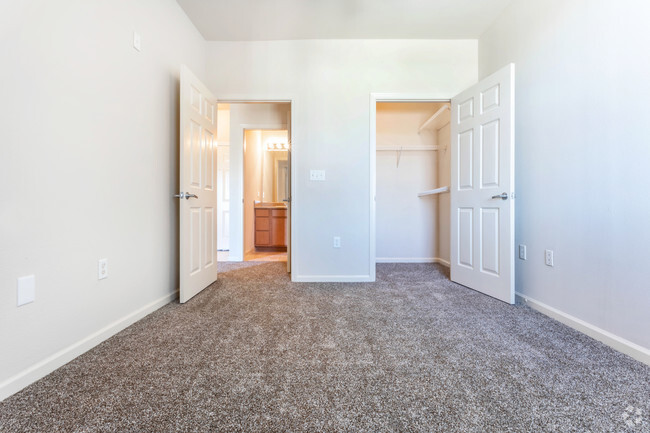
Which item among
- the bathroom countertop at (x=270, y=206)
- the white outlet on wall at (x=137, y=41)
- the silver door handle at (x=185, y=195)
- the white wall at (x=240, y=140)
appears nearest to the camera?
the white outlet on wall at (x=137, y=41)

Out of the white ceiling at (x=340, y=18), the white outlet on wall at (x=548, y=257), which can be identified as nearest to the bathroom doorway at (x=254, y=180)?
the white ceiling at (x=340, y=18)

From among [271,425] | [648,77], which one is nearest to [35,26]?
[271,425]

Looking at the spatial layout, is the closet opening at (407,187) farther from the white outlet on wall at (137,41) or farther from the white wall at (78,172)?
the white outlet on wall at (137,41)

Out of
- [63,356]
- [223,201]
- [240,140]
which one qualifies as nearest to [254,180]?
[223,201]

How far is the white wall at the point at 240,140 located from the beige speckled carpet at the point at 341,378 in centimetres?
213

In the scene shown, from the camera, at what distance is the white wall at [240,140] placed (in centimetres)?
400

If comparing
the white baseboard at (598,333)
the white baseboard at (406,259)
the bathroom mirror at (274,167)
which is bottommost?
the white baseboard at (598,333)

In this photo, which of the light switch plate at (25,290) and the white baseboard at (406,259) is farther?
the white baseboard at (406,259)

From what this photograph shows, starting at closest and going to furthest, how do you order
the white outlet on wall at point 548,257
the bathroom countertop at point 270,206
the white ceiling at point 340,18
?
the white outlet on wall at point 548,257
the white ceiling at point 340,18
the bathroom countertop at point 270,206

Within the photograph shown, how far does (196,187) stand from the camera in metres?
2.29

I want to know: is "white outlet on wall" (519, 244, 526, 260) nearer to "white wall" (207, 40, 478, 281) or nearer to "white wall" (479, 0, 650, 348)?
"white wall" (479, 0, 650, 348)

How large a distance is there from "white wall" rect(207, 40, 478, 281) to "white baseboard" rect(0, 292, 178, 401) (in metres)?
1.42

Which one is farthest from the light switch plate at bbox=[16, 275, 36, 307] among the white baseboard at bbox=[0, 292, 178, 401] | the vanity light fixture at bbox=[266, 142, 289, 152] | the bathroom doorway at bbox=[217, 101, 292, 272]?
the vanity light fixture at bbox=[266, 142, 289, 152]

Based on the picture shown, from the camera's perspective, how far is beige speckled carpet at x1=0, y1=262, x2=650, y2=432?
920mm
